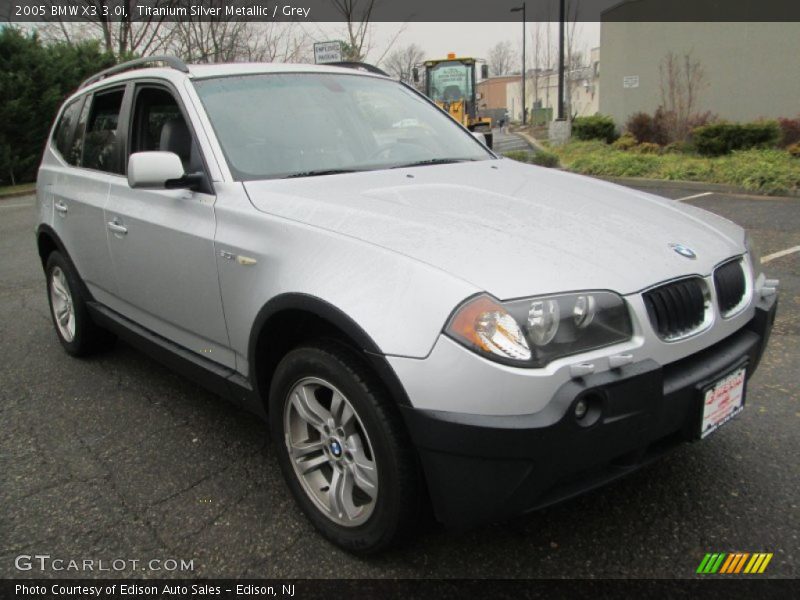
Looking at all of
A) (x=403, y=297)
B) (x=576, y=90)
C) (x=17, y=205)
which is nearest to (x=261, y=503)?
(x=403, y=297)

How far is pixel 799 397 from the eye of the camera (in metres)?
3.32

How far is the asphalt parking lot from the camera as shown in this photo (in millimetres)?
2254

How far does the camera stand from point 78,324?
4109 millimetres

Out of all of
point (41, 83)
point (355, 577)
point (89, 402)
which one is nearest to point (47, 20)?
point (41, 83)

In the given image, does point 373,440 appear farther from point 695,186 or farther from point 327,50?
point 327,50

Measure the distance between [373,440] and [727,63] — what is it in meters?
16.4

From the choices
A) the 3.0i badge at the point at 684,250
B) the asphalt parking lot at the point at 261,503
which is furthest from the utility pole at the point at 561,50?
the 3.0i badge at the point at 684,250

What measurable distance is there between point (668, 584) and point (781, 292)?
372cm

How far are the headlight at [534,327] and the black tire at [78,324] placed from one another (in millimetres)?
3029

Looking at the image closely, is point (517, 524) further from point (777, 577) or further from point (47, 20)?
point (47, 20)

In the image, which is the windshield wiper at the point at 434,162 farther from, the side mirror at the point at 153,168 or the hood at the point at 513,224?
the side mirror at the point at 153,168

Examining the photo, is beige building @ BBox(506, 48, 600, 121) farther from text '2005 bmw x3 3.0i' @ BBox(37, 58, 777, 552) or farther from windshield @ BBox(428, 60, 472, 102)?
text '2005 bmw x3 3.0i' @ BBox(37, 58, 777, 552)


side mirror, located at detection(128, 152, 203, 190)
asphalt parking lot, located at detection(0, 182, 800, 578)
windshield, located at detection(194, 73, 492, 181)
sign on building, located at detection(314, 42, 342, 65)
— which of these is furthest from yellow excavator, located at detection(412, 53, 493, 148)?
side mirror, located at detection(128, 152, 203, 190)

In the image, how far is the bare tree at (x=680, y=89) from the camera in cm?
1521
